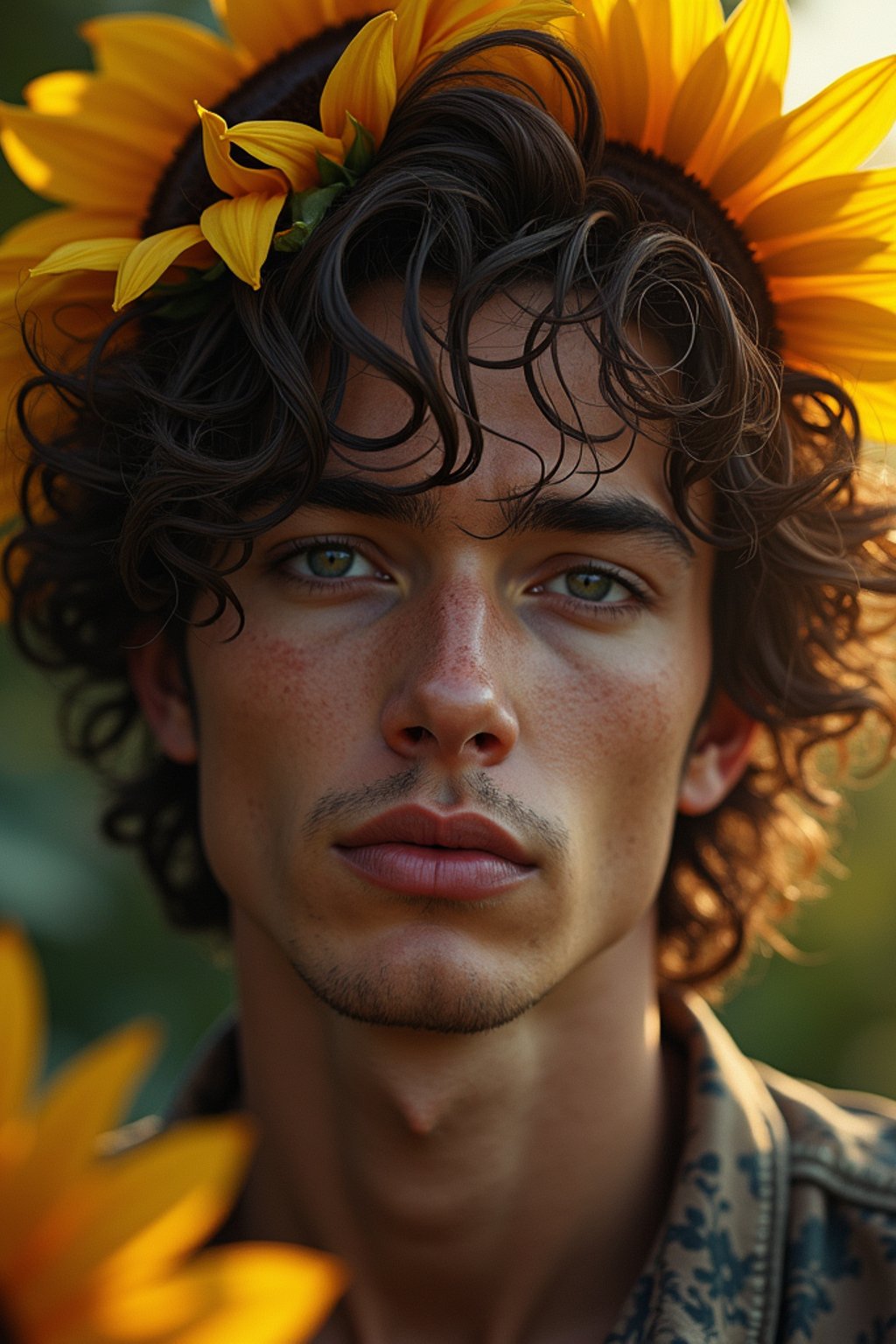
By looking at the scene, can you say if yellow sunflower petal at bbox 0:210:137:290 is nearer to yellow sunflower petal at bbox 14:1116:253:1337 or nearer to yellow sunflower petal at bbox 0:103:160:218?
yellow sunflower petal at bbox 0:103:160:218

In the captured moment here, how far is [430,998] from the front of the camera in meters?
2.12

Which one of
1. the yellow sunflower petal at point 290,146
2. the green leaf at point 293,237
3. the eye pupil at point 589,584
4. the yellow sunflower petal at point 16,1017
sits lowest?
the yellow sunflower petal at point 16,1017

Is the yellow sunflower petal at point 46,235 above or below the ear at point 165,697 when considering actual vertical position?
above

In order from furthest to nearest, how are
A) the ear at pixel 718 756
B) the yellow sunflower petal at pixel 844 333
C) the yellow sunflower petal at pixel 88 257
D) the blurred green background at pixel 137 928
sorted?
1. the blurred green background at pixel 137 928
2. the ear at pixel 718 756
3. the yellow sunflower petal at pixel 844 333
4. the yellow sunflower petal at pixel 88 257

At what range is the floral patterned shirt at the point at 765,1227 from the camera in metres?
2.21

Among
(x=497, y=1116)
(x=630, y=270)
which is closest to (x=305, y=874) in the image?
(x=497, y=1116)

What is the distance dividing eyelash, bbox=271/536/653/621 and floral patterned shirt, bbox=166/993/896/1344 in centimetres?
87

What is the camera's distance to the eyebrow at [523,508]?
7.16ft

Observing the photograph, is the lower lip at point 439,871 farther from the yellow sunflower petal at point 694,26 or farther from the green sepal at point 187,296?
the yellow sunflower petal at point 694,26

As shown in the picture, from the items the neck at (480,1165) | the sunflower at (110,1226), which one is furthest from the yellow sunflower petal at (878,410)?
the sunflower at (110,1226)

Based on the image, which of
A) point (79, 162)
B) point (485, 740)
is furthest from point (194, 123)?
point (485, 740)

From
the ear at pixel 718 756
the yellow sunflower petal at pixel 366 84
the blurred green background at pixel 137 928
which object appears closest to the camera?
the yellow sunflower petal at pixel 366 84

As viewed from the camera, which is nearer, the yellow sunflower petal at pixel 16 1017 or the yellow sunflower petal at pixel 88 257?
the yellow sunflower petal at pixel 16 1017

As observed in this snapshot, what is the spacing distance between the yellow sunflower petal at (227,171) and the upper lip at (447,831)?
95 centimetres
